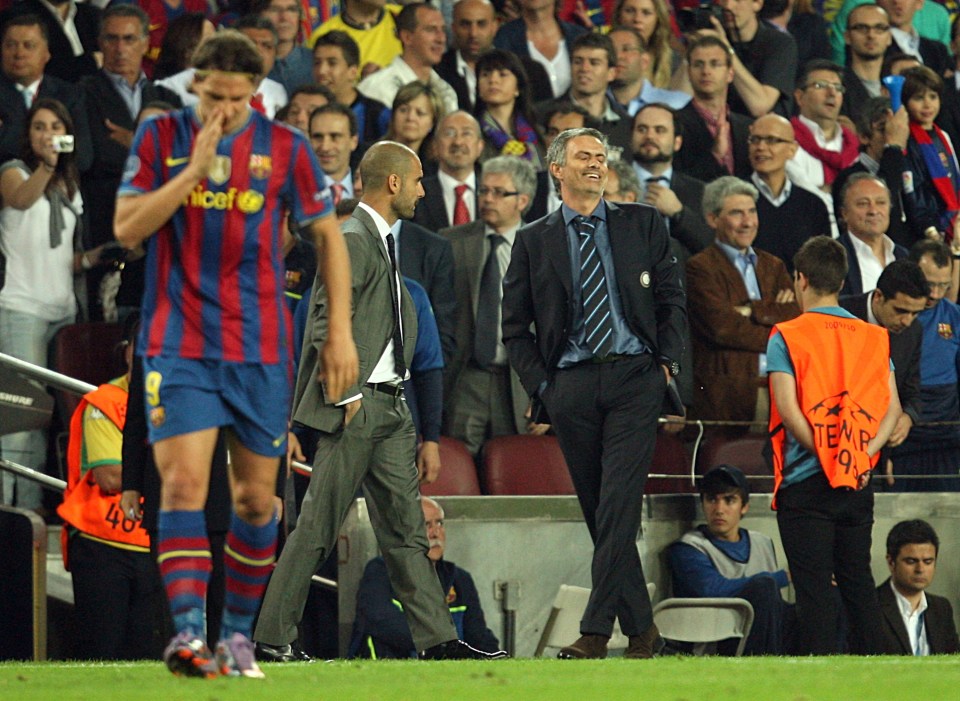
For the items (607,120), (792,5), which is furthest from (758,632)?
(792,5)

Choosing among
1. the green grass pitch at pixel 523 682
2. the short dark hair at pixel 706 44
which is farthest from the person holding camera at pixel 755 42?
the green grass pitch at pixel 523 682

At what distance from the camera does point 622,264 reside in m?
8.12

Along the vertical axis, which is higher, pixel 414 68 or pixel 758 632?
pixel 414 68

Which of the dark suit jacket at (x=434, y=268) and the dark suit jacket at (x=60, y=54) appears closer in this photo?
the dark suit jacket at (x=434, y=268)

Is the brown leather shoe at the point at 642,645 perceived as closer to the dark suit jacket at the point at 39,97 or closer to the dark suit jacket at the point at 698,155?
the dark suit jacket at the point at 39,97

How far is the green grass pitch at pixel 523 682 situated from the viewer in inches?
198

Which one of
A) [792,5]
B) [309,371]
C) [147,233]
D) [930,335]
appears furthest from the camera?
[792,5]

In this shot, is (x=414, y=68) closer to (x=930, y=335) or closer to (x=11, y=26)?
(x=11, y=26)

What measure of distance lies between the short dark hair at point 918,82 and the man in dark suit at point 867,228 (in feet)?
5.35

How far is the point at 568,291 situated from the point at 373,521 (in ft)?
4.68

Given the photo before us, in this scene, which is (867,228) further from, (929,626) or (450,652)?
(450,652)

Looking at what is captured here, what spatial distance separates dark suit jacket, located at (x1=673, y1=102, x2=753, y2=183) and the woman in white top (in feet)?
15.1

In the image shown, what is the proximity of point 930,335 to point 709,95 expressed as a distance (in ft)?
10.1

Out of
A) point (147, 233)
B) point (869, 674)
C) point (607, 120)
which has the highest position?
point (607, 120)
